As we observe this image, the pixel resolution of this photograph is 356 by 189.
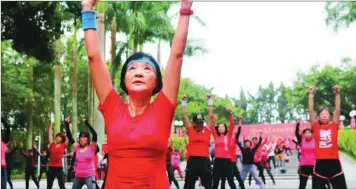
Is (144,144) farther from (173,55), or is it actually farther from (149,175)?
(173,55)

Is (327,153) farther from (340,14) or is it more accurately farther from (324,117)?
(340,14)

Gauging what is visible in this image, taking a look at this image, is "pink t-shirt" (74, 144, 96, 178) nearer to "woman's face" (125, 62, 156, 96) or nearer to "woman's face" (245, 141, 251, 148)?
"woman's face" (245, 141, 251, 148)

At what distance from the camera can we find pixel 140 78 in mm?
3010

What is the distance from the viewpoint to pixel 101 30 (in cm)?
1989

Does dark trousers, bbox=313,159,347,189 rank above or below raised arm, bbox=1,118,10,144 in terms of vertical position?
below

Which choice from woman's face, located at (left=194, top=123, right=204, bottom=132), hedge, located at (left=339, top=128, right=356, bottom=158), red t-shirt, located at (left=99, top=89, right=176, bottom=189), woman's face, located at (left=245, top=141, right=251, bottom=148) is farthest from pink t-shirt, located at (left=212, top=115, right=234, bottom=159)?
hedge, located at (left=339, top=128, right=356, bottom=158)

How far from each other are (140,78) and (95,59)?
26 cm

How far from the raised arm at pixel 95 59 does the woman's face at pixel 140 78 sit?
0.38ft

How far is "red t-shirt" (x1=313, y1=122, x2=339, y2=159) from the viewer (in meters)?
7.82

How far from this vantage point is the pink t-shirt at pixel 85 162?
33.1ft

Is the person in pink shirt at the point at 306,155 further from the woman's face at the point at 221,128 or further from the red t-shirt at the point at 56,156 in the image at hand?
the red t-shirt at the point at 56,156

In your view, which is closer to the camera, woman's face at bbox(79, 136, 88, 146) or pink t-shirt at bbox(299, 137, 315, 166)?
woman's face at bbox(79, 136, 88, 146)

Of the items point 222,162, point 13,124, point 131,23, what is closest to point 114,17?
point 131,23

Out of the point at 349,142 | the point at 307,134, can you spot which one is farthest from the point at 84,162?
the point at 349,142
